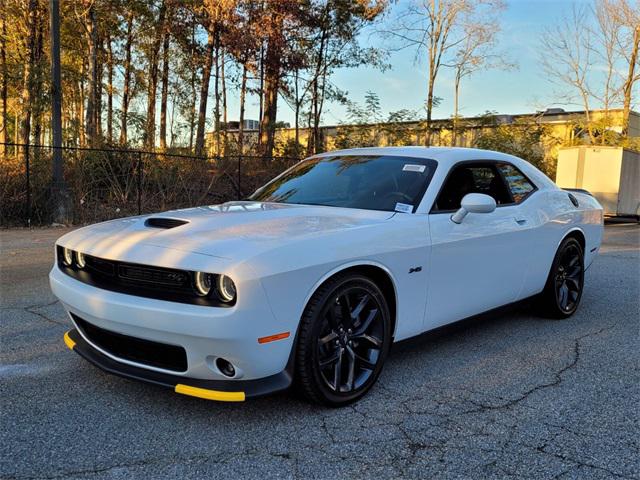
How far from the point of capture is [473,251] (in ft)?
12.7

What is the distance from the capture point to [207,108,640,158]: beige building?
22.8 metres

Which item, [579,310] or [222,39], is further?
[222,39]

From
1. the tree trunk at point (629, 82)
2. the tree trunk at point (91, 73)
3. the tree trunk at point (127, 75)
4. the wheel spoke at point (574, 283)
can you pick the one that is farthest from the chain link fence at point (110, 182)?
the tree trunk at point (629, 82)

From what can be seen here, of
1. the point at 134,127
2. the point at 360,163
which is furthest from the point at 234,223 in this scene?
the point at 134,127

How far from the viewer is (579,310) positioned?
562 centimetres

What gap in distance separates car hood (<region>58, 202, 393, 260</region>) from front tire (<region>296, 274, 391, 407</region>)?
35cm

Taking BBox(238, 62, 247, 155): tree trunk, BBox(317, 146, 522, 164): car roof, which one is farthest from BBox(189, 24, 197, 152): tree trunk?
BBox(317, 146, 522, 164): car roof

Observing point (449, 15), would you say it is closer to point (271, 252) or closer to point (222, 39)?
point (222, 39)

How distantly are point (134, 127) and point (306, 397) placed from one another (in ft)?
55.1

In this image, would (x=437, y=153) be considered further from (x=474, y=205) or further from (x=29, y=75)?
(x=29, y=75)

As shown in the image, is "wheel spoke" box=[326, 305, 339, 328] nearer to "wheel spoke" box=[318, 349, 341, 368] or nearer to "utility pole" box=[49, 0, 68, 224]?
"wheel spoke" box=[318, 349, 341, 368]

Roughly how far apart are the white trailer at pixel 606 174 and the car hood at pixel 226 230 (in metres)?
15.8

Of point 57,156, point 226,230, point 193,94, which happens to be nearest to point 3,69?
point 193,94

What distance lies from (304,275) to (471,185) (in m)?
2.10
